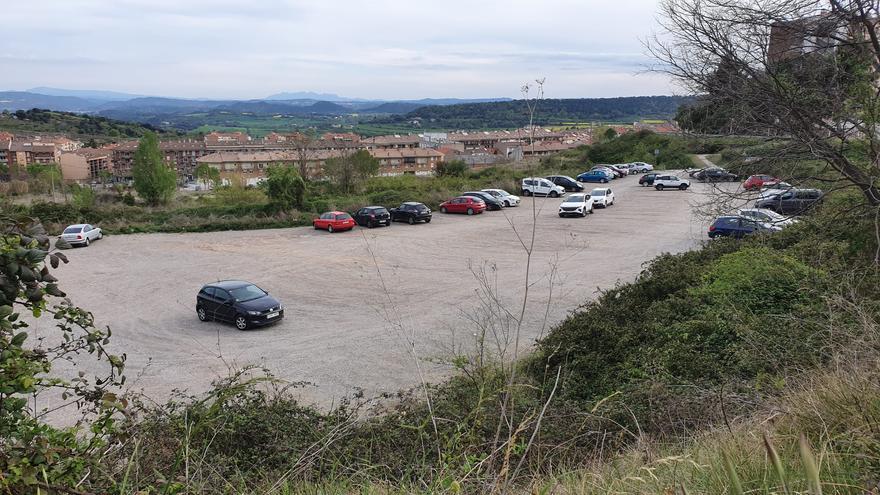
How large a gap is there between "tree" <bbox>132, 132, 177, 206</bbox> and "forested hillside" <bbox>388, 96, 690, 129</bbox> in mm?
26628

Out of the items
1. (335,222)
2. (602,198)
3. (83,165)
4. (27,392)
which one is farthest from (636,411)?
(83,165)

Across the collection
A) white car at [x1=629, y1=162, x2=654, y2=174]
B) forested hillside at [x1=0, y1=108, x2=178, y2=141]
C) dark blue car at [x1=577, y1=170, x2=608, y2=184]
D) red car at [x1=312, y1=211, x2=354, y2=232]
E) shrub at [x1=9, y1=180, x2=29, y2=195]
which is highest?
forested hillside at [x1=0, y1=108, x2=178, y2=141]

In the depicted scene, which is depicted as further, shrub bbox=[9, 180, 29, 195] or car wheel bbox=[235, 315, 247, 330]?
shrub bbox=[9, 180, 29, 195]

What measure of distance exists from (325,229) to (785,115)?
25337mm

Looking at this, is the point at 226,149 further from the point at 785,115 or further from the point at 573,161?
the point at 785,115

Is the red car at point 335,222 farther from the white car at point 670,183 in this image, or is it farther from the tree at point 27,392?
the tree at point 27,392

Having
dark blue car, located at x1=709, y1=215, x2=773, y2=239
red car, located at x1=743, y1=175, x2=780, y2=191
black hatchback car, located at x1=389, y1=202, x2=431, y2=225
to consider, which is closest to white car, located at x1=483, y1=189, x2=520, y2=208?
black hatchback car, located at x1=389, y1=202, x2=431, y2=225

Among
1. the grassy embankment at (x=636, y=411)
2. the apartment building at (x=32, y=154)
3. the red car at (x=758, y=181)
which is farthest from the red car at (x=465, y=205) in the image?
the apartment building at (x=32, y=154)

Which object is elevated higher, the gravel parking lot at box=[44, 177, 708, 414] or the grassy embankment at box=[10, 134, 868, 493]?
the grassy embankment at box=[10, 134, 868, 493]

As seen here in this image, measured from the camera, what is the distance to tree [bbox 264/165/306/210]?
35406 mm

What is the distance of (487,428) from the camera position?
621 centimetres

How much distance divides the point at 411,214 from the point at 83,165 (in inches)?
2953

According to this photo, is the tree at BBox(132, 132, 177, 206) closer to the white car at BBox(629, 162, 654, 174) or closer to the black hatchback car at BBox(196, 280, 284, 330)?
the black hatchback car at BBox(196, 280, 284, 330)

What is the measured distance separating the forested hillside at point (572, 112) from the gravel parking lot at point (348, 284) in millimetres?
2215
